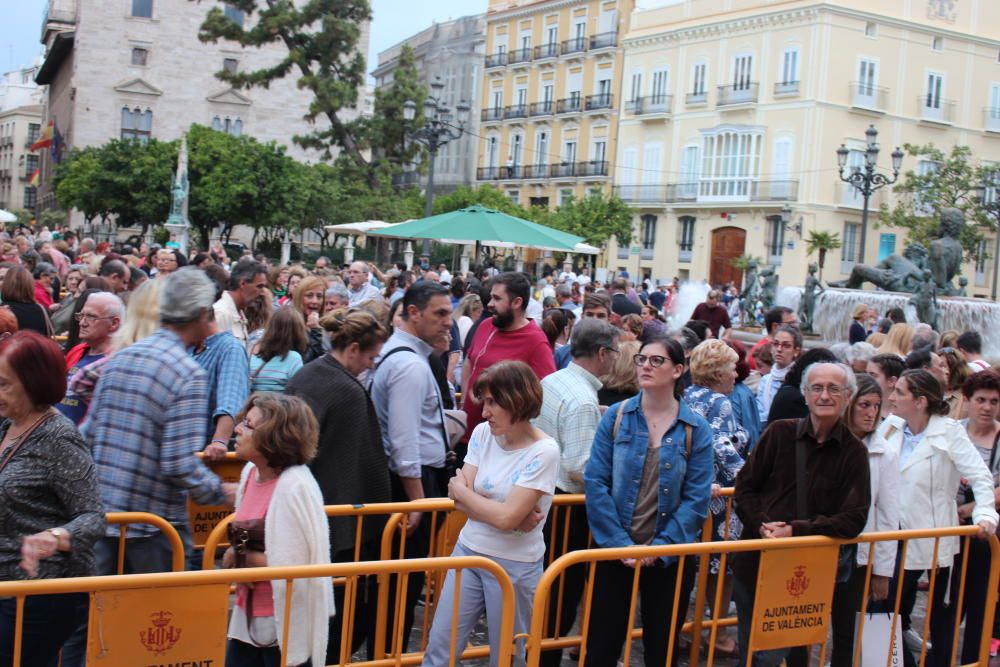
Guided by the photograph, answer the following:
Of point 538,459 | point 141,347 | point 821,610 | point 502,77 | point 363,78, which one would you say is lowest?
point 821,610

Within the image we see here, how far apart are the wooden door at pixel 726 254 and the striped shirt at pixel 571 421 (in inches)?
1621

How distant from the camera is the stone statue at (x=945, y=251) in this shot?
21172 mm

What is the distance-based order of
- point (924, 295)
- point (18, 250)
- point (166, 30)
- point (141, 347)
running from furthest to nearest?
point (166, 30)
point (924, 295)
point (18, 250)
point (141, 347)

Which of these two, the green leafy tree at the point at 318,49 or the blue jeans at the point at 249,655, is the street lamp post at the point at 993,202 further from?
the blue jeans at the point at 249,655

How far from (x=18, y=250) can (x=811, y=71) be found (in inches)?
1382

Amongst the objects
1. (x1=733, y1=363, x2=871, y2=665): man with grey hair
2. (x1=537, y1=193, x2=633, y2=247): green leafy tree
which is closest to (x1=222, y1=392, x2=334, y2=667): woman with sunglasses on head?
(x1=733, y1=363, x2=871, y2=665): man with grey hair

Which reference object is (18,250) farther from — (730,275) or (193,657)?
(730,275)

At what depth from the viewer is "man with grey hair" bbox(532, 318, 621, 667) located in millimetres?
5734

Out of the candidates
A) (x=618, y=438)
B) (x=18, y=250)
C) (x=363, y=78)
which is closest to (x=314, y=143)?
(x=363, y=78)

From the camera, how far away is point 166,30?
2318 inches

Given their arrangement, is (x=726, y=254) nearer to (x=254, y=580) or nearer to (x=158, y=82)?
(x=158, y=82)

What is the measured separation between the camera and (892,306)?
21594 mm

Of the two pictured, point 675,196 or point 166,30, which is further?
point 166,30

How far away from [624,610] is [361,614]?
4.36 feet
